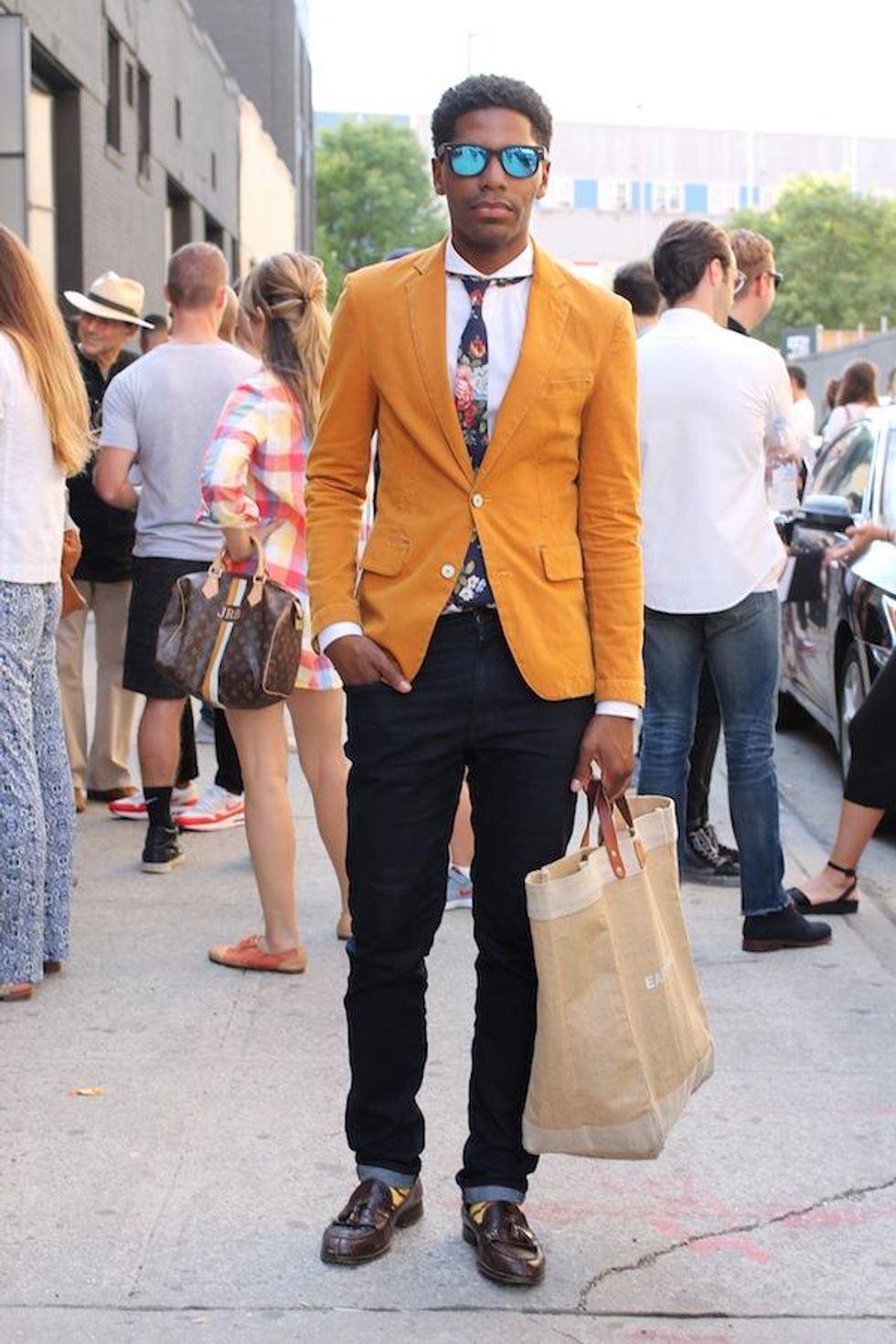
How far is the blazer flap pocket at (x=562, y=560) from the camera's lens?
3.53 metres

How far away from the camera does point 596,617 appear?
361 cm

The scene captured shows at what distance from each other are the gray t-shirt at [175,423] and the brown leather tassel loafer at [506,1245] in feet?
12.0

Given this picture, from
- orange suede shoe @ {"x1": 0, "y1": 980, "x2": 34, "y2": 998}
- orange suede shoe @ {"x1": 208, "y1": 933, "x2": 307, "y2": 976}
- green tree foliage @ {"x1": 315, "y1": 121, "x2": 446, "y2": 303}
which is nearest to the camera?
orange suede shoe @ {"x1": 0, "y1": 980, "x2": 34, "y2": 998}

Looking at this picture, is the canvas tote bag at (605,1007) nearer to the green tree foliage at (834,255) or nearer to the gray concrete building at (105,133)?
the gray concrete building at (105,133)

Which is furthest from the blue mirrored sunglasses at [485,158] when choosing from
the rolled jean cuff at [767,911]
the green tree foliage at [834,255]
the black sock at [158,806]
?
the green tree foliage at [834,255]

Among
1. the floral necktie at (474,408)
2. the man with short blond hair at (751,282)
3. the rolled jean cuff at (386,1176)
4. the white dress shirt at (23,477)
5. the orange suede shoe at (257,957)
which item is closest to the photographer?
the floral necktie at (474,408)

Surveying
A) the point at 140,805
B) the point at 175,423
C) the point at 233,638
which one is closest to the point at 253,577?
the point at 233,638

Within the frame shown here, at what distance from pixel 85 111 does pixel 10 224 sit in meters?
5.62

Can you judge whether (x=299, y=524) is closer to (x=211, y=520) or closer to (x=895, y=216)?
(x=211, y=520)

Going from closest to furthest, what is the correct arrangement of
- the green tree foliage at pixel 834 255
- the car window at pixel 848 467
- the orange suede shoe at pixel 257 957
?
1. the orange suede shoe at pixel 257 957
2. the car window at pixel 848 467
3. the green tree foliage at pixel 834 255

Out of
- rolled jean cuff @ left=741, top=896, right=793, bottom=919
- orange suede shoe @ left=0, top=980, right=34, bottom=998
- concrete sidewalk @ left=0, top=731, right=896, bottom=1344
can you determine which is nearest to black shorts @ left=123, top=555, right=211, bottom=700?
concrete sidewalk @ left=0, top=731, right=896, bottom=1344

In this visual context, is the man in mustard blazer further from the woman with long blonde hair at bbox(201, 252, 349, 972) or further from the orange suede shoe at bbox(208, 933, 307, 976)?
the orange suede shoe at bbox(208, 933, 307, 976)

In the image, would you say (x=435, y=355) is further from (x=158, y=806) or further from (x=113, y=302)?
(x=113, y=302)

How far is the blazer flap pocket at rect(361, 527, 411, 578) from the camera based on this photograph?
3.55 metres
